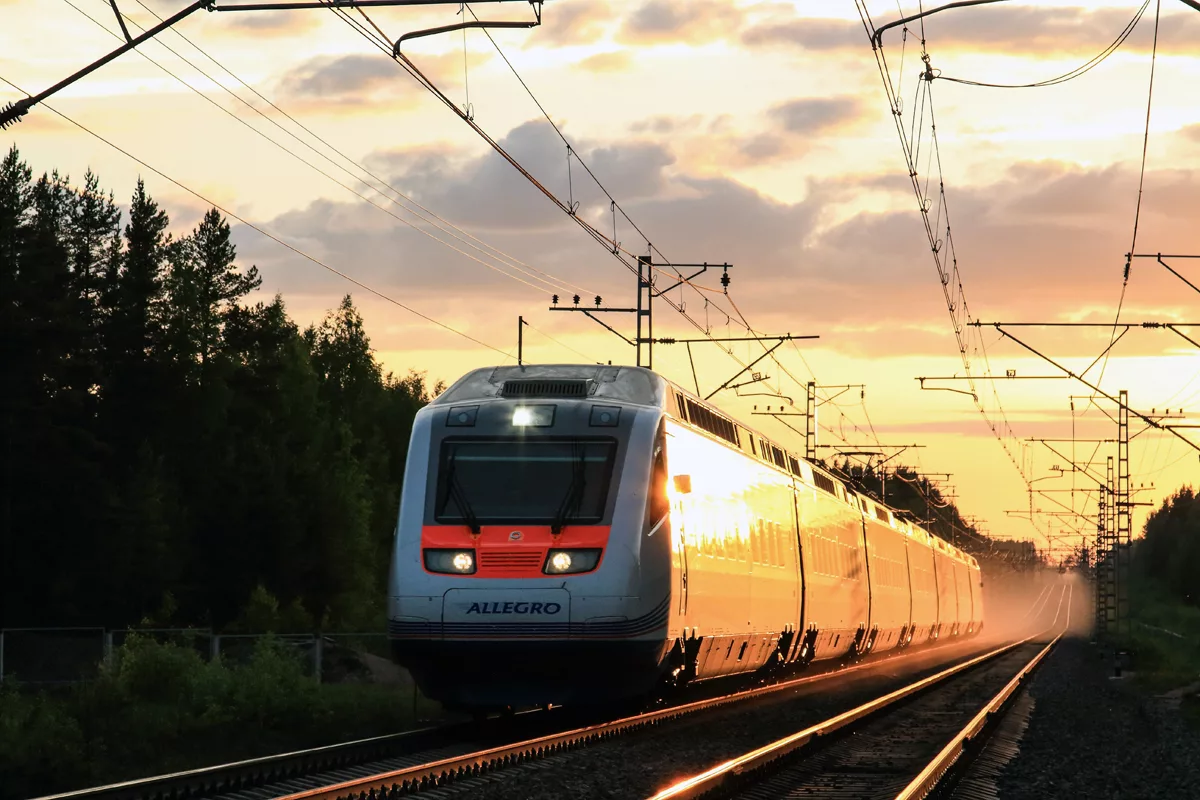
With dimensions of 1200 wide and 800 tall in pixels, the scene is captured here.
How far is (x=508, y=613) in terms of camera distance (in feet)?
57.2

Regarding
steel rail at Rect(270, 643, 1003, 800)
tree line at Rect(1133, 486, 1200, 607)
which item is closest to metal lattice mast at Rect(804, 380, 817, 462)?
steel rail at Rect(270, 643, 1003, 800)

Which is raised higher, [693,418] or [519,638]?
[693,418]

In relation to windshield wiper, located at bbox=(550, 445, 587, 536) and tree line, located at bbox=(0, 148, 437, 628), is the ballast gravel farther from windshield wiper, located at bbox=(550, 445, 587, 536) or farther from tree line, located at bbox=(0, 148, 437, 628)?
tree line, located at bbox=(0, 148, 437, 628)

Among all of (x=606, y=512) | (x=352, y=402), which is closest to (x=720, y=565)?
(x=606, y=512)

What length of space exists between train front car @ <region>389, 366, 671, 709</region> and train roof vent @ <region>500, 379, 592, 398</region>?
556 mm

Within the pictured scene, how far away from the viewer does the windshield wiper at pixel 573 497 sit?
17812mm

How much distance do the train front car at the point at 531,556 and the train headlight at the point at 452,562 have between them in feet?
0.03

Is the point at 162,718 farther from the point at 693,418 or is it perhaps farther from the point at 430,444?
the point at 693,418

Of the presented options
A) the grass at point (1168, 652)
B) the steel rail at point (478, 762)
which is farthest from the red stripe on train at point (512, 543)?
the grass at point (1168, 652)

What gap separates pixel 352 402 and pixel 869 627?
8368 centimetres

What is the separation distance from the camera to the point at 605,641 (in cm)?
1752

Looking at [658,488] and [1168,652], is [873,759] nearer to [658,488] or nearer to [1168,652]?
[658,488]

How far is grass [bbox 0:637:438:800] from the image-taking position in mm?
15836

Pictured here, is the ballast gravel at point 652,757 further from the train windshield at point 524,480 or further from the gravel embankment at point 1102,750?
the gravel embankment at point 1102,750
